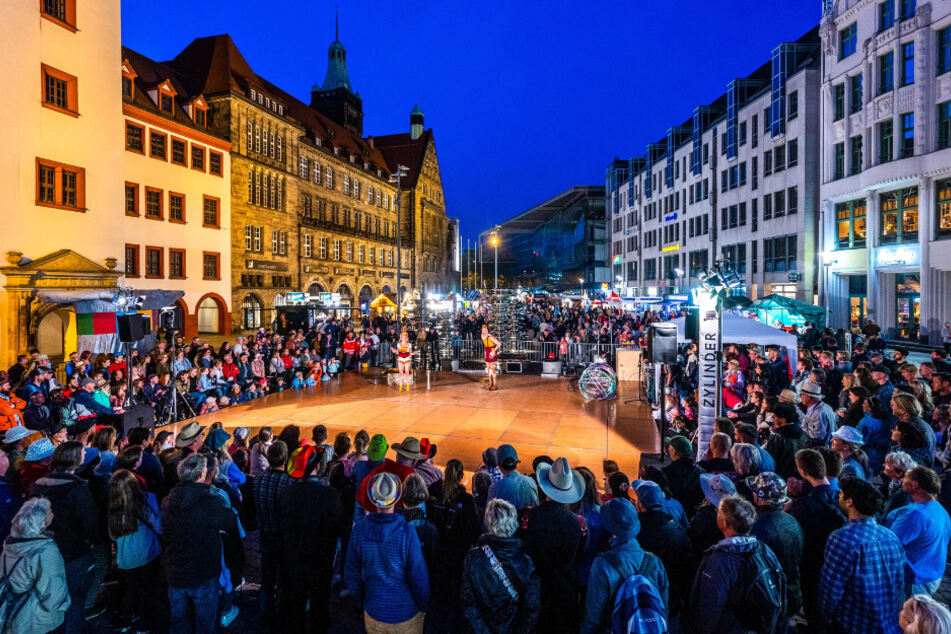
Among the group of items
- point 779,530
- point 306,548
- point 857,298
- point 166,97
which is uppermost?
point 166,97

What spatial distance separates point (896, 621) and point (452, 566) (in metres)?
3.27

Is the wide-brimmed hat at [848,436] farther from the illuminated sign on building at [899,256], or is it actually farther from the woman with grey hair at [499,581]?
the illuminated sign on building at [899,256]

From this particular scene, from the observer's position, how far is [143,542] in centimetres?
453

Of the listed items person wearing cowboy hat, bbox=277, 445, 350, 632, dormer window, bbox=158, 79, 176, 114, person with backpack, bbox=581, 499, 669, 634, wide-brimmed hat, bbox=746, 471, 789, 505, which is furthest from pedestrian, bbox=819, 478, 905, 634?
dormer window, bbox=158, 79, 176, 114

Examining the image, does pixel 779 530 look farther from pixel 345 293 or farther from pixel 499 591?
pixel 345 293

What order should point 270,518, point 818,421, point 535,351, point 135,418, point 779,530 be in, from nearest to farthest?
point 779,530, point 270,518, point 818,421, point 135,418, point 535,351

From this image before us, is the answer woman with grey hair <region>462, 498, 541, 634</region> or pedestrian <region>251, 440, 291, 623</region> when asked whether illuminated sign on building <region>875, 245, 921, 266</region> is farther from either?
pedestrian <region>251, 440, 291, 623</region>

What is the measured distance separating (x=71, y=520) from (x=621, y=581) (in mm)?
4251

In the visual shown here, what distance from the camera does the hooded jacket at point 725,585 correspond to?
3361 millimetres

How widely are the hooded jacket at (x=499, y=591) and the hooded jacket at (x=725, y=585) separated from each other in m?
1.07

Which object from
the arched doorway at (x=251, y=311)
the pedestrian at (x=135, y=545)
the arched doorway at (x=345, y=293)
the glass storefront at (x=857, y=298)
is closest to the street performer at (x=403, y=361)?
the pedestrian at (x=135, y=545)

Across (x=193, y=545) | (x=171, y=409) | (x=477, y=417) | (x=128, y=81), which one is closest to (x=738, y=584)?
(x=193, y=545)

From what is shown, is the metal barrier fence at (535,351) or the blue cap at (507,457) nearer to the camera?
the blue cap at (507,457)

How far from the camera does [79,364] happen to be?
507 inches
